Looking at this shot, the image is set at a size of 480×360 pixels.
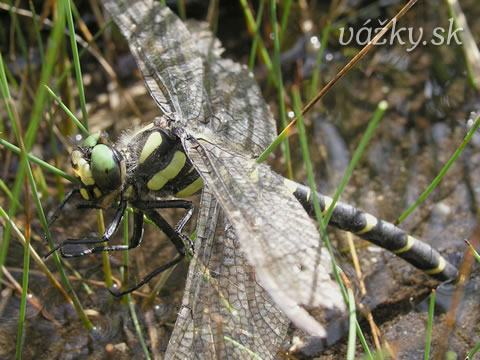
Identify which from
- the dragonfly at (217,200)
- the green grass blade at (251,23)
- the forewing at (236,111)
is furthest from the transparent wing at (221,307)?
the green grass blade at (251,23)

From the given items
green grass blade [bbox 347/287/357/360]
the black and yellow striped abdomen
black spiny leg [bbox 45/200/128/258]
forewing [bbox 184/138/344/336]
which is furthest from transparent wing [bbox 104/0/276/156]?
green grass blade [bbox 347/287/357/360]

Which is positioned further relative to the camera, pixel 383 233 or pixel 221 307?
pixel 383 233

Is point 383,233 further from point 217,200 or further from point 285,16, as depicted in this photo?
point 285,16

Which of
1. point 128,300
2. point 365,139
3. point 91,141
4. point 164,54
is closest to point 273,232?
point 365,139

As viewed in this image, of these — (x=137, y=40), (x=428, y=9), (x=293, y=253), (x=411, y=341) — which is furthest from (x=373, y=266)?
(x=428, y=9)

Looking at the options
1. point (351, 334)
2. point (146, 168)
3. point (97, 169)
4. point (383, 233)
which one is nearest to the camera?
point (351, 334)

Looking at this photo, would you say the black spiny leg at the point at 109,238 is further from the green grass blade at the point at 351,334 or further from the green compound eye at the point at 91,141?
the green grass blade at the point at 351,334
